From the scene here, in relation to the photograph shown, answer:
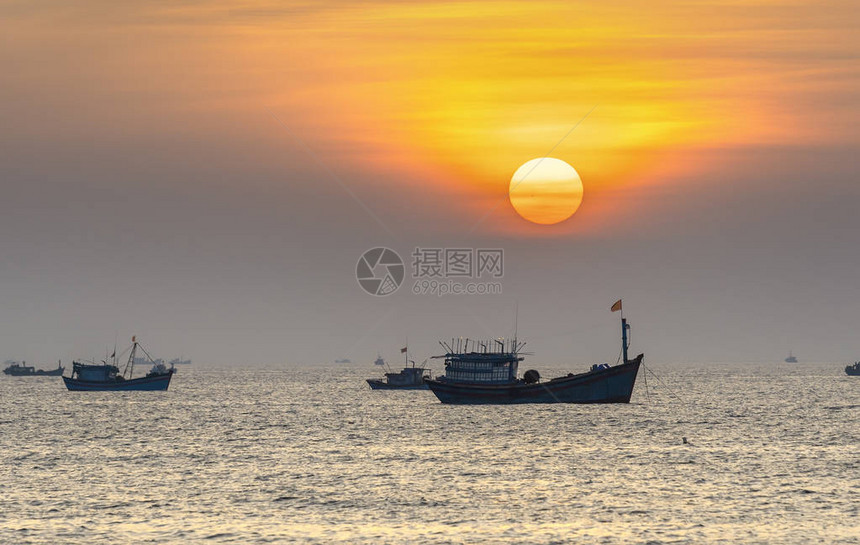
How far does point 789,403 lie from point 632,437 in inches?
3611

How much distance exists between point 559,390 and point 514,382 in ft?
21.0

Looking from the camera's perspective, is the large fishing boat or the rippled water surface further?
the large fishing boat

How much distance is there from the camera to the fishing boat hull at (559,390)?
5856 inches

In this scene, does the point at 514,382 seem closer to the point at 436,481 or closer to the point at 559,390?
the point at 559,390

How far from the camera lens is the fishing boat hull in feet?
488

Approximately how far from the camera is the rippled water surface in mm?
52969

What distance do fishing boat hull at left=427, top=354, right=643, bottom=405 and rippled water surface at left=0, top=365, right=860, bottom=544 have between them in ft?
45.6

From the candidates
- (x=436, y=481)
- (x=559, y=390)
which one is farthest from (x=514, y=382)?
(x=436, y=481)

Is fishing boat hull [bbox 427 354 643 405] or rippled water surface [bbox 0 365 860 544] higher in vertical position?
fishing boat hull [bbox 427 354 643 405]

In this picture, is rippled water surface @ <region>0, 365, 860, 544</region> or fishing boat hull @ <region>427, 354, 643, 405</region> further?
fishing boat hull @ <region>427, 354, 643, 405</region>

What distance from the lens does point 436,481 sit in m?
71.7

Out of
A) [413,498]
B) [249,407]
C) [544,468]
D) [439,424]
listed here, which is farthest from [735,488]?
[249,407]

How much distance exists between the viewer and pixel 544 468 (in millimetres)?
78438

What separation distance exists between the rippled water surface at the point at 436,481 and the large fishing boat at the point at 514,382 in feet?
46.7
